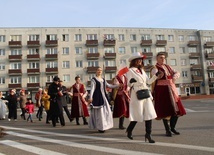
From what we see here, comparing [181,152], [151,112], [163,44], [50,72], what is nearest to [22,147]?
[151,112]

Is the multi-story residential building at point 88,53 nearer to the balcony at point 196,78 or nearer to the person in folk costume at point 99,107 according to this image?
the balcony at point 196,78

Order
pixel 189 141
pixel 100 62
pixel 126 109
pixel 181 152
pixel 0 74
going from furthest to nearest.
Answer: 1. pixel 100 62
2. pixel 0 74
3. pixel 126 109
4. pixel 189 141
5. pixel 181 152

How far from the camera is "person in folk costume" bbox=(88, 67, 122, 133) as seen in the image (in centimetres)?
776

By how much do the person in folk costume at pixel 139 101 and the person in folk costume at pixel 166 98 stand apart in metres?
0.61

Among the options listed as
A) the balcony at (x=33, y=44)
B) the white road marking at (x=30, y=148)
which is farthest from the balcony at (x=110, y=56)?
the white road marking at (x=30, y=148)

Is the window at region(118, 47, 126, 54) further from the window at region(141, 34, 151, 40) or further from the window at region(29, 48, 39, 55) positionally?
the window at region(29, 48, 39, 55)

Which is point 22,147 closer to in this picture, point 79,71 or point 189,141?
point 189,141

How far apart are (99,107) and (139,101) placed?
2.21 m

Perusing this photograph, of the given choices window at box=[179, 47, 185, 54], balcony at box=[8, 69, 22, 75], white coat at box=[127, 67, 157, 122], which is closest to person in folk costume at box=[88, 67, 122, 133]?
white coat at box=[127, 67, 157, 122]

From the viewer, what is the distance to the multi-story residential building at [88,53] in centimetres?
5600

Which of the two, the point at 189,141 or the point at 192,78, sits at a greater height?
the point at 192,78

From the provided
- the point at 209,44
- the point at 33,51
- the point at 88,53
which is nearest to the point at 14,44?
the point at 33,51

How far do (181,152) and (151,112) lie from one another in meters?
1.32

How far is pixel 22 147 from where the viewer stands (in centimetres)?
595
